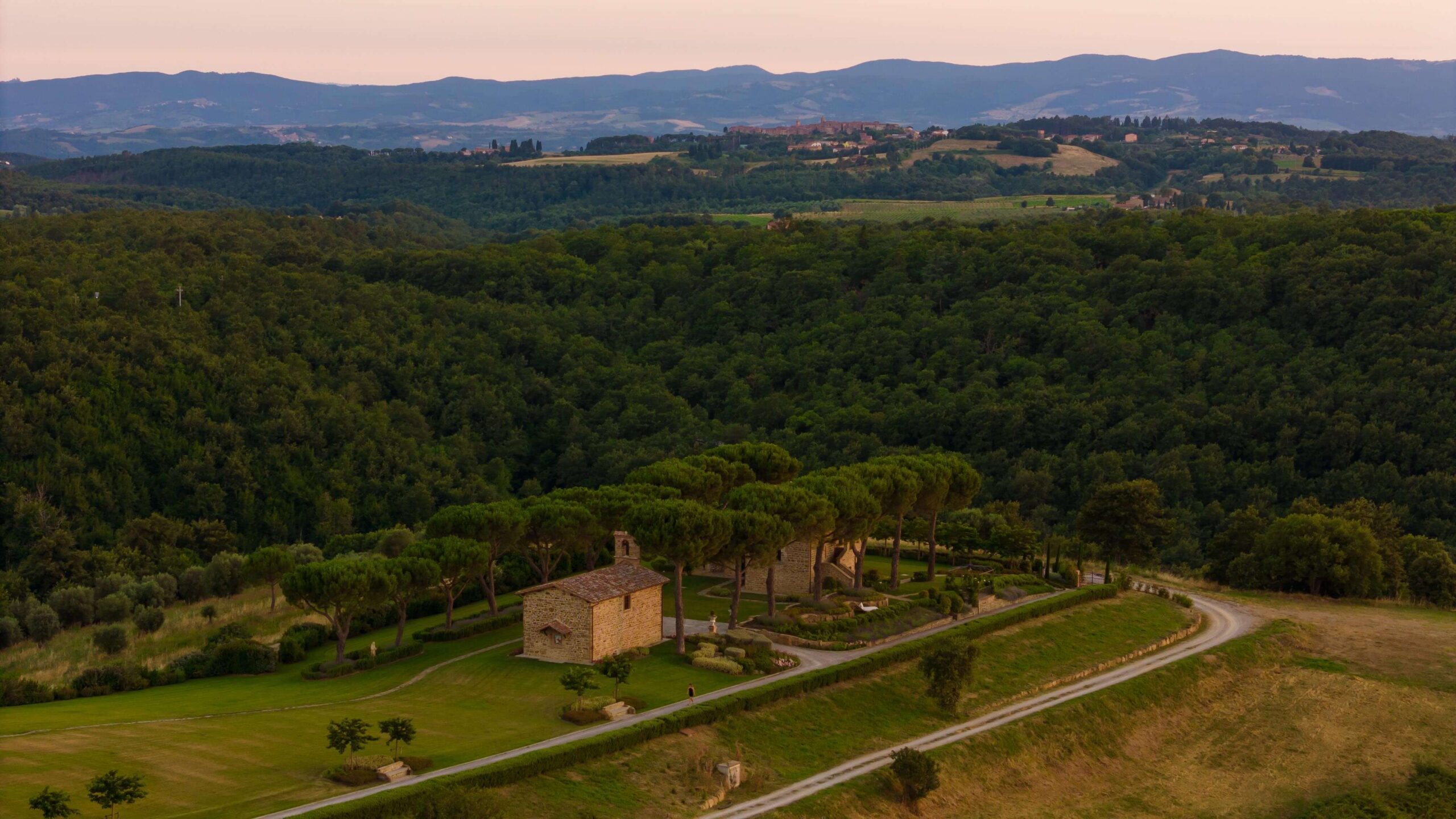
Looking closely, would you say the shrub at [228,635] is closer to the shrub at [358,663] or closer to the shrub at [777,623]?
the shrub at [358,663]

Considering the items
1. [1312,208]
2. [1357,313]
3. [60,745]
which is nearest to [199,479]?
[60,745]

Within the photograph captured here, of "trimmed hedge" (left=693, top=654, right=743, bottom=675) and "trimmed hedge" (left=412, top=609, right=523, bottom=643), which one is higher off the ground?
"trimmed hedge" (left=693, top=654, right=743, bottom=675)

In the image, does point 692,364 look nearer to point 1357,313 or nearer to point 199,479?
point 199,479

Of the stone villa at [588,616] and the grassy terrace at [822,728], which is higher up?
the stone villa at [588,616]

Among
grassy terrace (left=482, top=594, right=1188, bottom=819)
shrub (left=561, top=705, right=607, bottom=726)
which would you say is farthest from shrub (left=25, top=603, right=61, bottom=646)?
grassy terrace (left=482, top=594, right=1188, bottom=819)

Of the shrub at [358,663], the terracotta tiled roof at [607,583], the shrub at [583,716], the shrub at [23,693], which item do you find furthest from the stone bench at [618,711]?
the shrub at [23,693]

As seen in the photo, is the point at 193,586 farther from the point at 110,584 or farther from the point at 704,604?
the point at 704,604

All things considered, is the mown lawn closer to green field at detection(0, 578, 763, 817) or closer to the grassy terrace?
green field at detection(0, 578, 763, 817)
